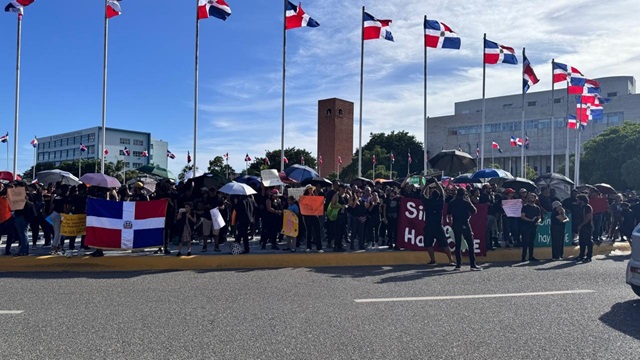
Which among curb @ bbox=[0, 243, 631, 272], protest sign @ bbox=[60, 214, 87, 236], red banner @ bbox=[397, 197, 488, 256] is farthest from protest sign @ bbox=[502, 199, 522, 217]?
protest sign @ bbox=[60, 214, 87, 236]

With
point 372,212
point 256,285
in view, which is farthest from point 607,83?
point 256,285

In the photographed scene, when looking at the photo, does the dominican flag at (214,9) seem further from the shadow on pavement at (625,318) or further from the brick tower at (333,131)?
the brick tower at (333,131)

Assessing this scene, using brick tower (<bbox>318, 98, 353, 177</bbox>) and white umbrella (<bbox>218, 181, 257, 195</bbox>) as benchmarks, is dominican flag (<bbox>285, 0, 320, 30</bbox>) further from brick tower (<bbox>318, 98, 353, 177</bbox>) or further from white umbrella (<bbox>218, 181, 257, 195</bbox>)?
brick tower (<bbox>318, 98, 353, 177</bbox>)

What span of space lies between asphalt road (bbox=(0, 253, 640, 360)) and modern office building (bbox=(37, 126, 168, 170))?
352ft

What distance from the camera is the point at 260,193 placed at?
46.6ft

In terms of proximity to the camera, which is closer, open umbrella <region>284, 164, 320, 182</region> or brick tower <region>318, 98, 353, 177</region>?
open umbrella <region>284, 164, 320, 182</region>

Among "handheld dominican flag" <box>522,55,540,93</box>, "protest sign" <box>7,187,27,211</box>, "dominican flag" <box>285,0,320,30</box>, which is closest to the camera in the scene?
"protest sign" <box>7,187,27,211</box>

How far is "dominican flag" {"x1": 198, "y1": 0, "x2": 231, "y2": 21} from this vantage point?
1928cm

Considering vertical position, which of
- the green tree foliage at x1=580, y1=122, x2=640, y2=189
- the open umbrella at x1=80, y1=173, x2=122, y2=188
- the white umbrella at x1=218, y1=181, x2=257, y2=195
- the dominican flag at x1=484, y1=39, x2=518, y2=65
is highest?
the dominican flag at x1=484, y1=39, x2=518, y2=65

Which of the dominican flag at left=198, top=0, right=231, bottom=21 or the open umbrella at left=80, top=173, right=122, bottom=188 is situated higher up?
the dominican flag at left=198, top=0, right=231, bottom=21

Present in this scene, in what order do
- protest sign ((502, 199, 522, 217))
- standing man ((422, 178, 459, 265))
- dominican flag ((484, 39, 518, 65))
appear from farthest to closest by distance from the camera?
dominican flag ((484, 39, 518, 65)), protest sign ((502, 199, 522, 217)), standing man ((422, 178, 459, 265))

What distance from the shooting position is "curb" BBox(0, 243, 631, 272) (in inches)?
425

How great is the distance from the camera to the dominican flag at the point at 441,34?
71.6 feet

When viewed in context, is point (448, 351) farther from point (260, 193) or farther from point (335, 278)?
point (260, 193)
